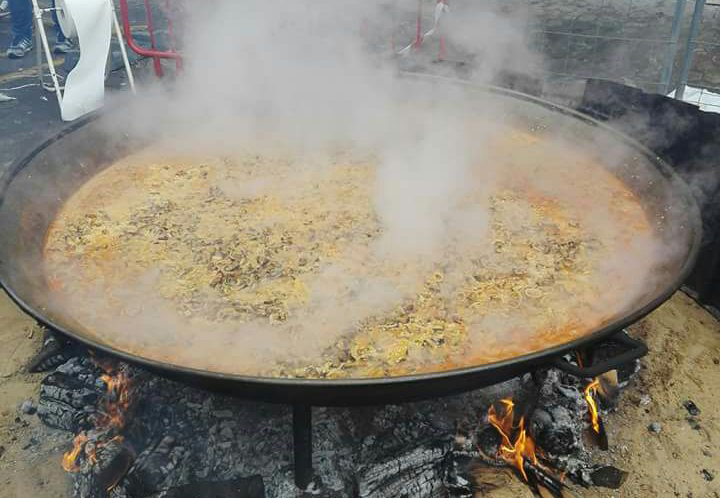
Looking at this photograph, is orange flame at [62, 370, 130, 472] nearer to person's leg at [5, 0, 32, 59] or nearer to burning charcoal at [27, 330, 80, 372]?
burning charcoal at [27, 330, 80, 372]

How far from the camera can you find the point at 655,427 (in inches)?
124

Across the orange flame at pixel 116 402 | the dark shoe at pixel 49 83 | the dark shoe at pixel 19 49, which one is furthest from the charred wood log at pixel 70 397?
the dark shoe at pixel 19 49

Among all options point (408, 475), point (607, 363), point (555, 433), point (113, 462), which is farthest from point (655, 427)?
point (113, 462)

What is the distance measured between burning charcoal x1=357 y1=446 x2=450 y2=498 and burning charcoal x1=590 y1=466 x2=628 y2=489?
77cm

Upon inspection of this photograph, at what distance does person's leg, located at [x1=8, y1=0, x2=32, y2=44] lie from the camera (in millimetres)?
7868

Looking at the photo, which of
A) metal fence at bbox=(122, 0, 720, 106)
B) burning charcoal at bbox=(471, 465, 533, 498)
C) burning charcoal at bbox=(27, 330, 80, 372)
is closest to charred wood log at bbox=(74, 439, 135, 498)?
burning charcoal at bbox=(27, 330, 80, 372)

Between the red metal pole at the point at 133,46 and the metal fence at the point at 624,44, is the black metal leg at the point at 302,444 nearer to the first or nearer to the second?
the red metal pole at the point at 133,46

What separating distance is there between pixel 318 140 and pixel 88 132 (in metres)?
1.47

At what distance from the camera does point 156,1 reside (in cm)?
1071

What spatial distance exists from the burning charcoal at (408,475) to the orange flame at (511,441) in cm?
35

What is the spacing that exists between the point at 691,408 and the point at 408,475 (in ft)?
5.64

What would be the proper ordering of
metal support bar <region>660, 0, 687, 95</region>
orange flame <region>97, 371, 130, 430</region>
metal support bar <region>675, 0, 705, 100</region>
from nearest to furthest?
orange flame <region>97, 371, 130, 430</region> < metal support bar <region>675, 0, 705, 100</region> < metal support bar <region>660, 0, 687, 95</region>

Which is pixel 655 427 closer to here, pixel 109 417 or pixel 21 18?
pixel 109 417

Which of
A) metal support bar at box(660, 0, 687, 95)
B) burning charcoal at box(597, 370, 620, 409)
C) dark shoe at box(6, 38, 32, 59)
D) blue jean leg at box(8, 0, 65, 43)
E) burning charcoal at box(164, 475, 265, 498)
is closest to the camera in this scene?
burning charcoal at box(164, 475, 265, 498)
